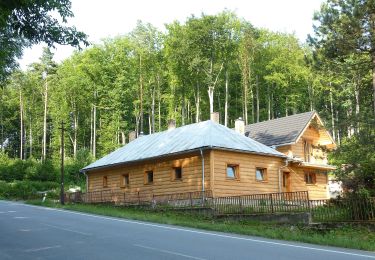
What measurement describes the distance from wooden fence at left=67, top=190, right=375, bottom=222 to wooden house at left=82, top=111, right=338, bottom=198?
1426 millimetres

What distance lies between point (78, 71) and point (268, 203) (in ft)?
165

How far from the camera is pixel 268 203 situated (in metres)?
19.7

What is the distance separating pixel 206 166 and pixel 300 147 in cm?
1239

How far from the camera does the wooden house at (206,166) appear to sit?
88.4ft

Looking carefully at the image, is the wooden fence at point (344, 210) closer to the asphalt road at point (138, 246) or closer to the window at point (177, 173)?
the asphalt road at point (138, 246)

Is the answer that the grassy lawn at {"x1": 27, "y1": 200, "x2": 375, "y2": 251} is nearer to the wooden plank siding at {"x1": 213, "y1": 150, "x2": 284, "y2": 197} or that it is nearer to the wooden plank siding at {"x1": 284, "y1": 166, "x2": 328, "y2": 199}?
the wooden plank siding at {"x1": 213, "y1": 150, "x2": 284, "y2": 197}

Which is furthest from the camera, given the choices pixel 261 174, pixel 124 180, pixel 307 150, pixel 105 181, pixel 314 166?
pixel 307 150

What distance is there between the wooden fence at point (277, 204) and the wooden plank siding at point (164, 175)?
107cm

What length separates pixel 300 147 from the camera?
3644 centimetres

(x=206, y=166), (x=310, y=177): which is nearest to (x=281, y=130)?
(x=310, y=177)

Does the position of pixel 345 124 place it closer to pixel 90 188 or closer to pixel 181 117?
pixel 90 188

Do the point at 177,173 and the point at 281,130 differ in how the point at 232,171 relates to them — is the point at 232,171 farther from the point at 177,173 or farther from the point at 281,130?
the point at 281,130

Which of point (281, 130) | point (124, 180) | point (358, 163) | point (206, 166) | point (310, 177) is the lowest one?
point (310, 177)

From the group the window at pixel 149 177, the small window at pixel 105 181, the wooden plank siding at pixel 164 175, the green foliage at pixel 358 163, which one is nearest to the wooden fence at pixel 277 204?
the green foliage at pixel 358 163
